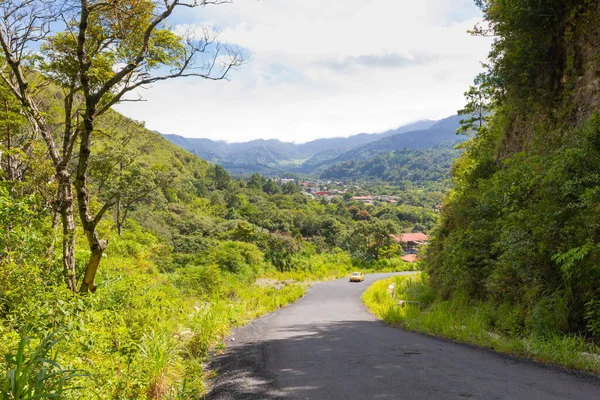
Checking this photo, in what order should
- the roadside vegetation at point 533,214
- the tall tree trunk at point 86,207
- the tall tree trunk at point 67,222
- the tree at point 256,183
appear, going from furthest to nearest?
the tree at point 256,183
the tall tree trunk at point 67,222
the tall tree trunk at point 86,207
the roadside vegetation at point 533,214

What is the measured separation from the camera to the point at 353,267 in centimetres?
4919

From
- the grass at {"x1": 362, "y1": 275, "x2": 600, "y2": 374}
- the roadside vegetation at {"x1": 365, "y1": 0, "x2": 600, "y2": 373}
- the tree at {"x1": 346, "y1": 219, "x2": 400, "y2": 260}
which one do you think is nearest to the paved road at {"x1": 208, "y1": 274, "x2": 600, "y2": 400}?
the grass at {"x1": 362, "y1": 275, "x2": 600, "y2": 374}

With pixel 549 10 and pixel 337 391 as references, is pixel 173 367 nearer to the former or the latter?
pixel 337 391

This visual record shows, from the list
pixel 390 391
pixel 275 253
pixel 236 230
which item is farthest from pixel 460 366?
pixel 236 230

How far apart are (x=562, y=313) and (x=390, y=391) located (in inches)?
169

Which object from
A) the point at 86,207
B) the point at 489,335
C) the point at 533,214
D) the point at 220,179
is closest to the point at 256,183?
the point at 220,179

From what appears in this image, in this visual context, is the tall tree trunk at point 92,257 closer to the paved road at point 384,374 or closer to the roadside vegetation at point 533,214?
the paved road at point 384,374

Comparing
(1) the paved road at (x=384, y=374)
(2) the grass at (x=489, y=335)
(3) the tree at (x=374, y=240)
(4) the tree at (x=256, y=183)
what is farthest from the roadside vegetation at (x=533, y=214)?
(4) the tree at (x=256, y=183)

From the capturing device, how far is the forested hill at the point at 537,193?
21.6 feet

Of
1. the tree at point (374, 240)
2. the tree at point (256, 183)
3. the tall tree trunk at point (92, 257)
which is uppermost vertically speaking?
the tree at point (256, 183)

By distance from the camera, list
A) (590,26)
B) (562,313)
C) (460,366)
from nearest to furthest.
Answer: (460,366)
(562,313)
(590,26)

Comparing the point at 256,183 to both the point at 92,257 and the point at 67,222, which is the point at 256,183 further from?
the point at 92,257

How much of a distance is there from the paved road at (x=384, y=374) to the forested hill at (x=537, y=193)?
1.54 metres

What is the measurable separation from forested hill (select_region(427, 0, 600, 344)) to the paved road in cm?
→ 154
